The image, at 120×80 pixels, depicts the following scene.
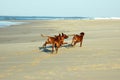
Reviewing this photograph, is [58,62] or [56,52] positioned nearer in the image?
[58,62]

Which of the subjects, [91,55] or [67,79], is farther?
[91,55]

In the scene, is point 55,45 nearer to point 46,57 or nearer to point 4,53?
point 46,57

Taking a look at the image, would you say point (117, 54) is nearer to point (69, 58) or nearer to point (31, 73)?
point (69, 58)

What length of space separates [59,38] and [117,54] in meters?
2.29

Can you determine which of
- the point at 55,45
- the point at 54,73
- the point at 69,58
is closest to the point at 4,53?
the point at 55,45

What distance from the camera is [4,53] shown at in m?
11.5

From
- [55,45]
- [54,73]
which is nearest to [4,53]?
[55,45]

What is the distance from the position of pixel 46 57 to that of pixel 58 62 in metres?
1.09

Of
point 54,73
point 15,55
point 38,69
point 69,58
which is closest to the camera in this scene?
point 54,73

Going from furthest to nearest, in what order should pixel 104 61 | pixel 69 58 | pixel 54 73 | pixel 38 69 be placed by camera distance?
pixel 69 58 < pixel 104 61 < pixel 38 69 < pixel 54 73

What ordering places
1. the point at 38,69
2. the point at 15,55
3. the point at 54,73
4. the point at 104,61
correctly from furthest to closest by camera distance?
the point at 15,55 < the point at 104,61 < the point at 38,69 < the point at 54,73

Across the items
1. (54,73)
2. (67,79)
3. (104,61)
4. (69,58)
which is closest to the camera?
(67,79)

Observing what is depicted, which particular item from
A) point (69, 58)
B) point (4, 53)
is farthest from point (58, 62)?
point (4, 53)

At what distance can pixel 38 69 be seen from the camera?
823 centimetres
